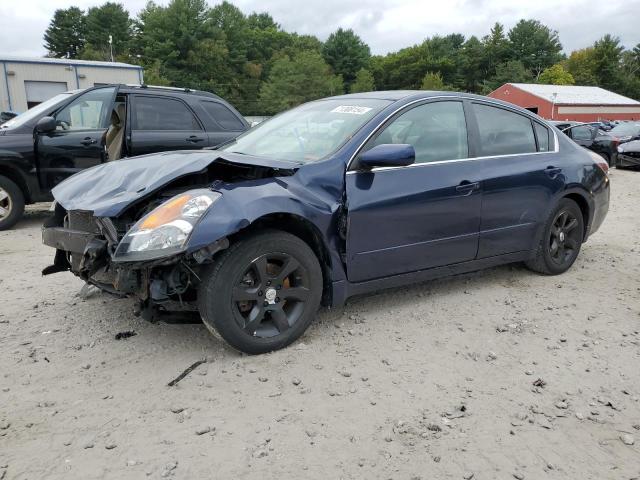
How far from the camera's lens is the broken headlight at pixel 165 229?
2980 mm

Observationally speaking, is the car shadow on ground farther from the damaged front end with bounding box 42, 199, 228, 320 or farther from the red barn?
the red barn

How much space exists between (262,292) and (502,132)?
8.34 feet

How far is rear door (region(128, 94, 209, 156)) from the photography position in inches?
289

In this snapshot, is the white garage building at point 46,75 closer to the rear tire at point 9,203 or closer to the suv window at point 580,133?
the suv window at point 580,133

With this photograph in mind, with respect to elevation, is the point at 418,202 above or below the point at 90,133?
below

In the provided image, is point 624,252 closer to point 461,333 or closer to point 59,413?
point 461,333

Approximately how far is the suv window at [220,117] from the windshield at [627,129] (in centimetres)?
1814

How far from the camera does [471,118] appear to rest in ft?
14.4

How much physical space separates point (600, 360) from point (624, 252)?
125 inches

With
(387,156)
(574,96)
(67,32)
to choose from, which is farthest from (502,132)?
(67,32)

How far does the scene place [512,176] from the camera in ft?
14.7

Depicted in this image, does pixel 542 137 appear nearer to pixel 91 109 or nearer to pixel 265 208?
pixel 265 208

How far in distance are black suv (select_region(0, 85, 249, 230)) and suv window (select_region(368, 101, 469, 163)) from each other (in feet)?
10.4

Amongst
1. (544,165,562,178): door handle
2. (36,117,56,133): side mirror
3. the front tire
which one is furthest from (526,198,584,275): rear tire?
(36,117,56,133): side mirror
